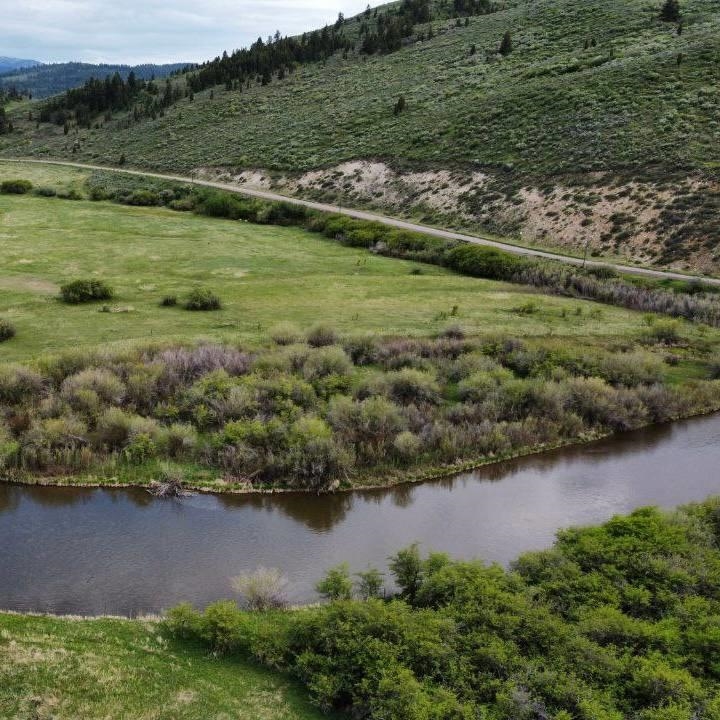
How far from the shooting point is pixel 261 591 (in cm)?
1584

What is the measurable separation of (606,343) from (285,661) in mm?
25763

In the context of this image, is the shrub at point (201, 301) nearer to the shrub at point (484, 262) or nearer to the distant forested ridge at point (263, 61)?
the shrub at point (484, 262)

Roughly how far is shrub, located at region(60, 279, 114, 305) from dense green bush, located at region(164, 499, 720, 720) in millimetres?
27914

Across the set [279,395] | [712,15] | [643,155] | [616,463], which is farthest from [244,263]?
[712,15]

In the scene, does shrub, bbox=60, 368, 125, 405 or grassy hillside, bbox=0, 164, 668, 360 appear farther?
grassy hillside, bbox=0, 164, 668, 360


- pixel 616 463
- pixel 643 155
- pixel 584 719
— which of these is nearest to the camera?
pixel 584 719

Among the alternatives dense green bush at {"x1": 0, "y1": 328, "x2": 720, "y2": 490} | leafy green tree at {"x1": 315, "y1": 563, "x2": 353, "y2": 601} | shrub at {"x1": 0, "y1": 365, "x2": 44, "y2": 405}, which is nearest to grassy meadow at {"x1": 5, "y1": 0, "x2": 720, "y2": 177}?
dense green bush at {"x1": 0, "y1": 328, "x2": 720, "y2": 490}

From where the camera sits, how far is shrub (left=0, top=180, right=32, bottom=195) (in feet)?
261

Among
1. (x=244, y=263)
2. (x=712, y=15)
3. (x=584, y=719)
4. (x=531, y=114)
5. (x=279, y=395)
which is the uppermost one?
(x=712, y=15)

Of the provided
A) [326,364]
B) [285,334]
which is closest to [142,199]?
[285,334]

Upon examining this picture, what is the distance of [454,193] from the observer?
68125 mm

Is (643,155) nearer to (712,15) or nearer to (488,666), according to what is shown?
(712,15)

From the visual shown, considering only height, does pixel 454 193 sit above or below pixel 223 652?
above

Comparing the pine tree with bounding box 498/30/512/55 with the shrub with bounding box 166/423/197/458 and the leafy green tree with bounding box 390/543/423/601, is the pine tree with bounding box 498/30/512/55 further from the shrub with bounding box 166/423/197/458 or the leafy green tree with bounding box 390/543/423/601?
the leafy green tree with bounding box 390/543/423/601
